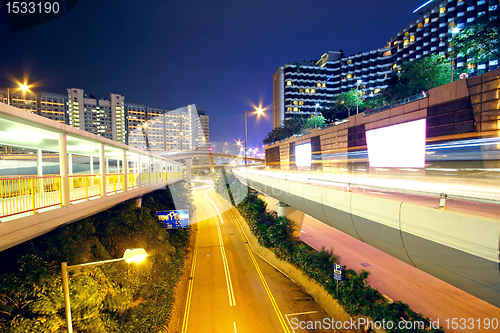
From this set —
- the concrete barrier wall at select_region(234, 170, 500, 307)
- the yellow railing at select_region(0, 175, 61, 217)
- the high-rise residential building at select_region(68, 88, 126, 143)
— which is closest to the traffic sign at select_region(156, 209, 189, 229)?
the yellow railing at select_region(0, 175, 61, 217)

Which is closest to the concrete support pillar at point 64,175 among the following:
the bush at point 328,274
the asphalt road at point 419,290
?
the bush at point 328,274

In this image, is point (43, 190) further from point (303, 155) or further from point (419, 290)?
point (303, 155)

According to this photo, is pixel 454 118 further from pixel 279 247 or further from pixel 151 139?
pixel 151 139

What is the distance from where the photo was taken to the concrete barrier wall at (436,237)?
381cm

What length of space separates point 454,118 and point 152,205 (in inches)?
974

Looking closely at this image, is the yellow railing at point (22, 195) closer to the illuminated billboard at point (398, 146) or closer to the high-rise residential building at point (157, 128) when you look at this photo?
the illuminated billboard at point (398, 146)

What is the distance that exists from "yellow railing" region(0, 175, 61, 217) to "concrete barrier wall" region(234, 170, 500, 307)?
369 inches

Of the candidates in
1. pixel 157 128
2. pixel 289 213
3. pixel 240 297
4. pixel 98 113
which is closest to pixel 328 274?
pixel 240 297

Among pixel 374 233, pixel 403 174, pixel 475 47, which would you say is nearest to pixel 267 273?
pixel 374 233

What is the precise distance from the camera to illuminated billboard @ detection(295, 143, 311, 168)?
37.8 metres

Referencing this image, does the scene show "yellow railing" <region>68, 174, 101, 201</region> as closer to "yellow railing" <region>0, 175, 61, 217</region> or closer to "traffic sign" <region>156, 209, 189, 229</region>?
"yellow railing" <region>0, 175, 61, 217</region>

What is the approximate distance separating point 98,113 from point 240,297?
133105 millimetres

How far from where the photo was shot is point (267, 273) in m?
14.8

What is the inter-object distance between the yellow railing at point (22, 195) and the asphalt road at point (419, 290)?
1491 centimetres
